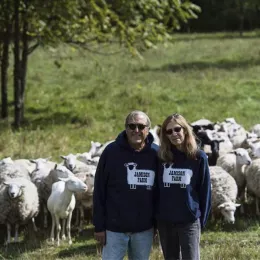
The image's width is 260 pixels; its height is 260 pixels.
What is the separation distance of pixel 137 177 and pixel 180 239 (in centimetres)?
66

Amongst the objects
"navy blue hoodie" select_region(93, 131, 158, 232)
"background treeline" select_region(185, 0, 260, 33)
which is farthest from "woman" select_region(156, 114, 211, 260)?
"background treeline" select_region(185, 0, 260, 33)

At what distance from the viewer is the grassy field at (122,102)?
8.19 m

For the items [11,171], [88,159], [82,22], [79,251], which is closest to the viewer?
[79,251]

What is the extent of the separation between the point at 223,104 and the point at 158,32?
294 cm

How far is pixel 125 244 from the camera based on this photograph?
512 cm

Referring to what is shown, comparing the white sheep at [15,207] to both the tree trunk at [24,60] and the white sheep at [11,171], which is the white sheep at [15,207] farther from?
the tree trunk at [24,60]

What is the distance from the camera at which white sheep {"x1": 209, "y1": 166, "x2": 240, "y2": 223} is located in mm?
8797

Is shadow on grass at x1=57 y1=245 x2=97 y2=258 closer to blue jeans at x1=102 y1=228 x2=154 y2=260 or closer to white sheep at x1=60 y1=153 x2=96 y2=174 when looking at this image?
white sheep at x1=60 y1=153 x2=96 y2=174

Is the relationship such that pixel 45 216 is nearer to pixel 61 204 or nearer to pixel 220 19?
pixel 61 204

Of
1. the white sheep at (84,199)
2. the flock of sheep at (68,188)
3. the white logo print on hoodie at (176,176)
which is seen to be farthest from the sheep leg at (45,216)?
the white logo print on hoodie at (176,176)

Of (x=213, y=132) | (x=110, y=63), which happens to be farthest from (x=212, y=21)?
(x=213, y=132)

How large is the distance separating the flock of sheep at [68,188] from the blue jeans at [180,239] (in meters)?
2.96

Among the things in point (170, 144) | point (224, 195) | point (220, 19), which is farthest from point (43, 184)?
point (220, 19)

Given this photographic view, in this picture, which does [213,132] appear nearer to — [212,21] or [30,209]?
[30,209]
